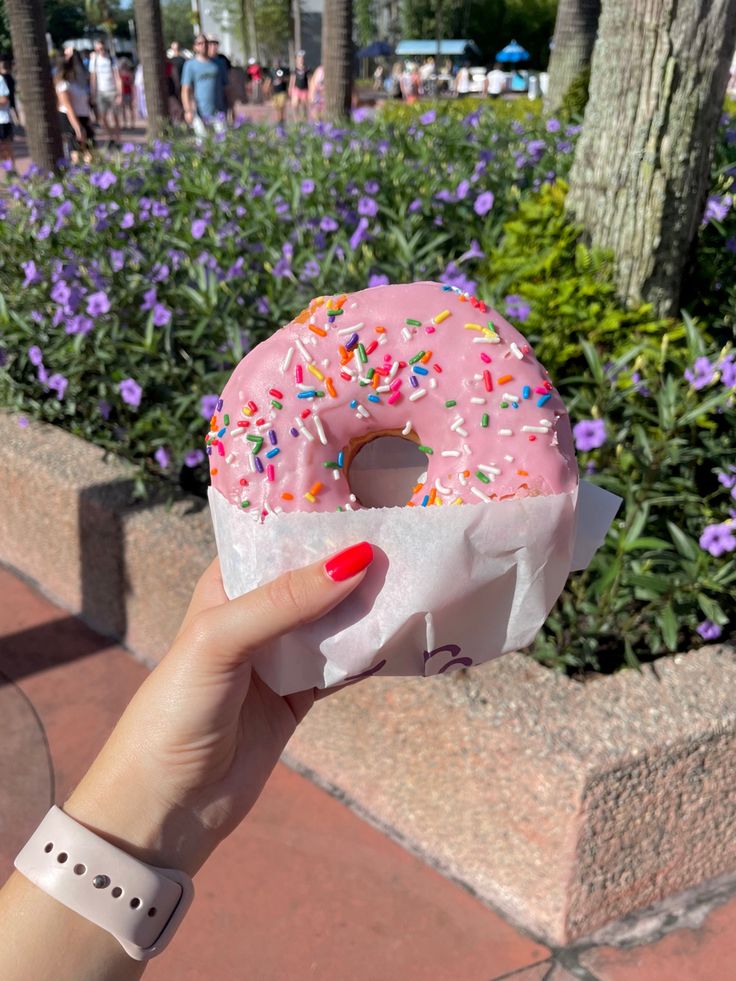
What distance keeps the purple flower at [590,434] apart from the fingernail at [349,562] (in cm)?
130

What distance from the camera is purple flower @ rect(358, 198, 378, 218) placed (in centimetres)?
387

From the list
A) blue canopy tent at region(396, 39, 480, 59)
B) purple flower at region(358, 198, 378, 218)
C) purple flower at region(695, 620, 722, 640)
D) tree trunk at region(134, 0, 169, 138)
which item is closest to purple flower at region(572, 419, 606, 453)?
purple flower at region(695, 620, 722, 640)

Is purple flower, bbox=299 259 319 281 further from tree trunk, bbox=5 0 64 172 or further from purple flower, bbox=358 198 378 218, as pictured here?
tree trunk, bbox=5 0 64 172

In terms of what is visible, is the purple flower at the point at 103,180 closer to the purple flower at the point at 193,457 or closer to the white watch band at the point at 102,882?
the purple flower at the point at 193,457

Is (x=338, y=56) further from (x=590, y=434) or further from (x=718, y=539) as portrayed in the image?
(x=718, y=539)

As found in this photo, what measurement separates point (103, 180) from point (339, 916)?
357 cm

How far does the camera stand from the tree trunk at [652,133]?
3.00m

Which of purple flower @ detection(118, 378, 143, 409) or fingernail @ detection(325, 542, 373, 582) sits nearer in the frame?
fingernail @ detection(325, 542, 373, 582)

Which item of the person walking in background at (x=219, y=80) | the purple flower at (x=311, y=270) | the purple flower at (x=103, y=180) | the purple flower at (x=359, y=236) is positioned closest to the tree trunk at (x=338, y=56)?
the person walking in background at (x=219, y=80)

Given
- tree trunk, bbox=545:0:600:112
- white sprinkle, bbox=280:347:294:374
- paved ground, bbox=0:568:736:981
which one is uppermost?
tree trunk, bbox=545:0:600:112

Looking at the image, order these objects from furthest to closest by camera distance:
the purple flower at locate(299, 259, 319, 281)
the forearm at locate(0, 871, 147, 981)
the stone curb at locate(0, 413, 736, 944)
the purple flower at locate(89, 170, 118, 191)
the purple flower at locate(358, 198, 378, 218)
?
the purple flower at locate(89, 170, 118, 191) < the purple flower at locate(358, 198, 378, 218) < the purple flower at locate(299, 259, 319, 281) < the stone curb at locate(0, 413, 736, 944) < the forearm at locate(0, 871, 147, 981)

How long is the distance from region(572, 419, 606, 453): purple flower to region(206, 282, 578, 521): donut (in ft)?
3.21

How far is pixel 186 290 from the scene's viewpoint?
129 inches

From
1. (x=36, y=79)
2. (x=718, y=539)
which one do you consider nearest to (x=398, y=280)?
(x=718, y=539)
